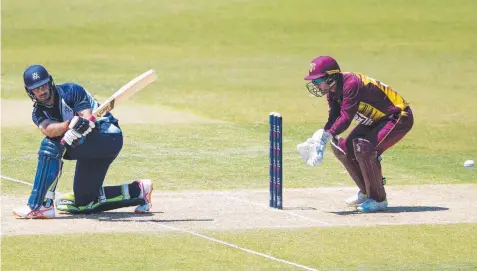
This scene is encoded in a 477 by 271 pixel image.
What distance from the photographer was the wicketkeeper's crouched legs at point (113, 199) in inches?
460

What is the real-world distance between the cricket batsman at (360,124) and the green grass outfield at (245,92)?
0.92 metres

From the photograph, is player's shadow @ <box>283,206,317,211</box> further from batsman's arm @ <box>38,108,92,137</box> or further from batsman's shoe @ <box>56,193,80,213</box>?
batsman's arm @ <box>38,108,92,137</box>

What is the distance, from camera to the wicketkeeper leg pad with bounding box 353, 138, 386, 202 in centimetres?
1171

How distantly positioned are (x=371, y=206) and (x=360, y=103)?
1.02 meters

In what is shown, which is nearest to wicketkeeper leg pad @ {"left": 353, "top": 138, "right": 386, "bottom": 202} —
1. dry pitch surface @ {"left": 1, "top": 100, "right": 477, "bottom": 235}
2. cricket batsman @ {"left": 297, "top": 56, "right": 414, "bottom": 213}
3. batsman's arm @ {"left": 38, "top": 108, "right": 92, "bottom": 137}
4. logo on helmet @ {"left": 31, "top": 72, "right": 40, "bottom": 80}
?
cricket batsman @ {"left": 297, "top": 56, "right": 414, "bottom": 213}

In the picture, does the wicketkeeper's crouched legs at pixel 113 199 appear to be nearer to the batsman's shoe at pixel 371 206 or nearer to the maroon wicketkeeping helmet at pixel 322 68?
the maroon wicketkeeping helmet at pixel 322 68

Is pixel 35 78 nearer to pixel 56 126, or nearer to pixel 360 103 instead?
pixel 56 126

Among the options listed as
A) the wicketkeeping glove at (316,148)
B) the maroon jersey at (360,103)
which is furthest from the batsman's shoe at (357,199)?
the wicketkeeping glove at (316,148)

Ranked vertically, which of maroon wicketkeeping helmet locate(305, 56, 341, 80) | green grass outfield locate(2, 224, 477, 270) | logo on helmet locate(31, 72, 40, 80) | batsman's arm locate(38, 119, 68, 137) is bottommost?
green grass outfield locate(2, 224, 477, 270)

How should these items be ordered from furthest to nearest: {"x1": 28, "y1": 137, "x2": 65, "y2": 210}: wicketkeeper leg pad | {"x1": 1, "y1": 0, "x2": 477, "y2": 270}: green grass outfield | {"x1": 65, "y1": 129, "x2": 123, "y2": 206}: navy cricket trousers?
{"x1": 65, "y1": 129, "x2": 123, "y2": 206}: navy cricket trousers
{"x1": 28, "y1": 137, "x2": 65, "y2": 210}: wicketkeeper leg pad
{"x1": 1, "y1": 0, "x2": 477, "y2": 270}: green grass outfield

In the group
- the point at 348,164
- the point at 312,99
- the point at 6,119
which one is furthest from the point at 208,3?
the point at 348,164

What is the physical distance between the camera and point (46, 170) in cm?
1126

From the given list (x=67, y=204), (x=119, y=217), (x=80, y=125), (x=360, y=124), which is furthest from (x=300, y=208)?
(x=80, y=125)

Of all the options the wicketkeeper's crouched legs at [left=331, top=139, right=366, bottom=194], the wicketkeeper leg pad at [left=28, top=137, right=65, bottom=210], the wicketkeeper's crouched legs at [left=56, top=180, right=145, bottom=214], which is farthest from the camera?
the wicketkeeper's crouched legs at [left=331, top=139, right=366, bottom=194]
